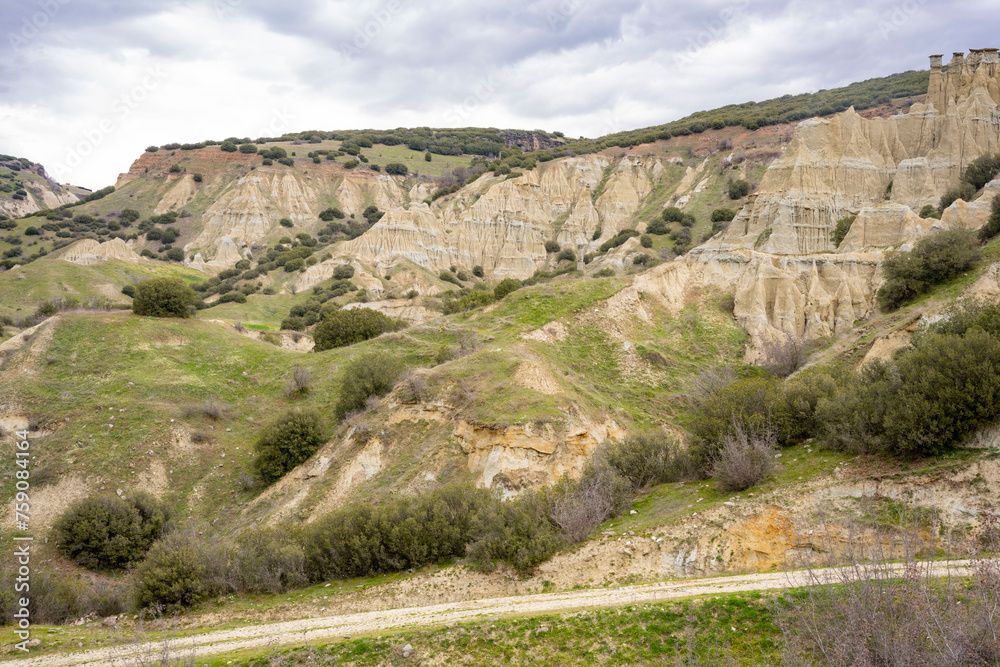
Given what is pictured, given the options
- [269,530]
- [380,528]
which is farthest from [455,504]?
[269,530]

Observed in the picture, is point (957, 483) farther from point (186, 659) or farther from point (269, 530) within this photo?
point (269, 530)

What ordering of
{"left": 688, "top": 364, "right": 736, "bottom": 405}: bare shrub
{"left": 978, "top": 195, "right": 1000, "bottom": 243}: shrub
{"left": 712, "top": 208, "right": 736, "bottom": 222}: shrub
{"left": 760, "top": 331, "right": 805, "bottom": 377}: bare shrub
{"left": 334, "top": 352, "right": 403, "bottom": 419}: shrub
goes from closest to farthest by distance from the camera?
{"left": 334, "top": 352, "right": 403, "bottom": 419}: shrub < {"left": 688, "top": 364, "right": 736, "bottom": 405}: bare shrub < {"left": 978, "top": 195, "right": 1000, "bottom": 243}: shrub < {"left": 760, "top": 331, "right": 805, "bottom": 377}: bare shrub < {"left": 712, "top": 208, "right": 736, "bottom": 222}: shrub

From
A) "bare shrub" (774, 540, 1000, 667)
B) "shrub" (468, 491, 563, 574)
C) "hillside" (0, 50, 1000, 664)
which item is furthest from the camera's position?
"shrub" (468, 491, 563, 574)

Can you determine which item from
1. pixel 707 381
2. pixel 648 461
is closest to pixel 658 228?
pixel 707 381

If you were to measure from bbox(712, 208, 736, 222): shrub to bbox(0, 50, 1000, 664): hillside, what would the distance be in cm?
129

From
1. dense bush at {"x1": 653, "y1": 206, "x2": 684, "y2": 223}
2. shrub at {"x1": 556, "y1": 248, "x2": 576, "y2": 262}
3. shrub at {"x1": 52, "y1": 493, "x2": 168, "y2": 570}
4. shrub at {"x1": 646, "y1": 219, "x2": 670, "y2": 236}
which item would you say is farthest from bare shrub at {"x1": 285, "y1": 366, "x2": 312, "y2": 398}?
shrub at {"x1": 556, "y1": 248, "x2": 576, "y2": 262}

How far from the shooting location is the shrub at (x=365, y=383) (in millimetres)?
23953

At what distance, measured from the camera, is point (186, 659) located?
8.60m

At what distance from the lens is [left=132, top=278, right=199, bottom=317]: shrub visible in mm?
32625

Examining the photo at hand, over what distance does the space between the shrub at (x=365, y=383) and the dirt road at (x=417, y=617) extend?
44.0 ft

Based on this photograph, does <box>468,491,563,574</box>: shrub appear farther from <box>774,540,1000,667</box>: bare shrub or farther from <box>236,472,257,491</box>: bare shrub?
<box>236,472,257,491</box>: bare shrub

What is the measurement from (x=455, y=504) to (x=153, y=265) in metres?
65.7

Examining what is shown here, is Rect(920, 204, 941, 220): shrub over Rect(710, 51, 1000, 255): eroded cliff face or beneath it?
beneath

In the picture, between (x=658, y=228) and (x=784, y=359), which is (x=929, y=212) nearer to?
(x=658, y=228)
